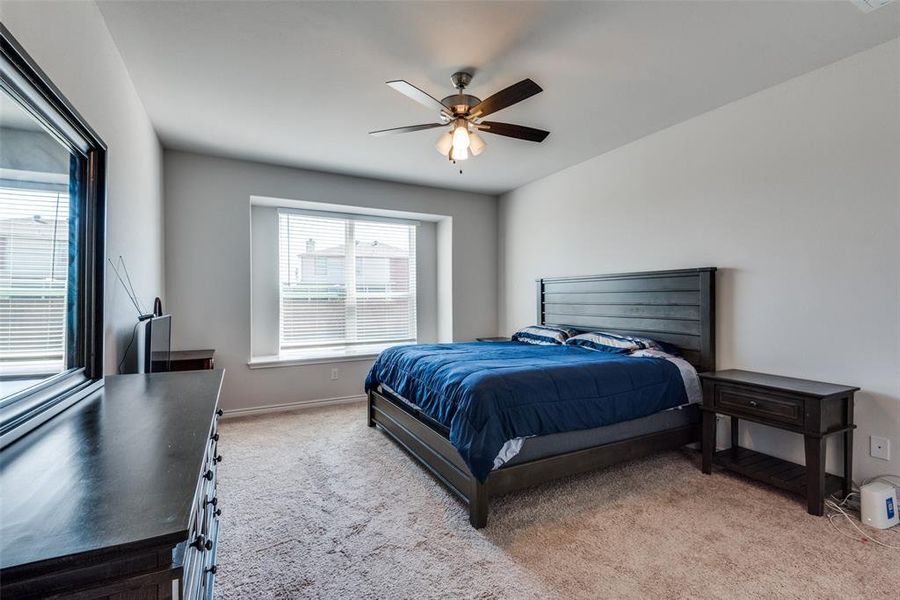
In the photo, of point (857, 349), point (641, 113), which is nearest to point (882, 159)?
point (857, 349)

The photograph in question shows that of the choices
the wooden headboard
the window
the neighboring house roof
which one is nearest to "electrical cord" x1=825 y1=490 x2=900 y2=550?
the wooden headboard

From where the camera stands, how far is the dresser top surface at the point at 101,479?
0.67 metres

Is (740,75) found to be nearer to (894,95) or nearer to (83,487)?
(894,95)

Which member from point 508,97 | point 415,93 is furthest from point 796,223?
point 415,93

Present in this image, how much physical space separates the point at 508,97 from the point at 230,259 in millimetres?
3290

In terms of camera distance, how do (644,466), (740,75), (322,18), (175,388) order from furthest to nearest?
(644,466), (740,75), (322,18), (175,388)

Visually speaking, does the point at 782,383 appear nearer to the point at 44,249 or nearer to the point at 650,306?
the point at 650,306

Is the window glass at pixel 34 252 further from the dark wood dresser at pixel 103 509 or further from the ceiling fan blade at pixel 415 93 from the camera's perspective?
the ceiling fan blade at pixel 415 93

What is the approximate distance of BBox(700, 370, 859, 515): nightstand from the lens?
2.29 meters

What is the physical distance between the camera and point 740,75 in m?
2.69

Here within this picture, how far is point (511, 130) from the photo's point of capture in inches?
111

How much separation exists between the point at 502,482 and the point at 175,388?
169 cm

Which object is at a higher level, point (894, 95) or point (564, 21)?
point (564, 21)

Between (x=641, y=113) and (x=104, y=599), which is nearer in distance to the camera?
(x=104, y=599)
